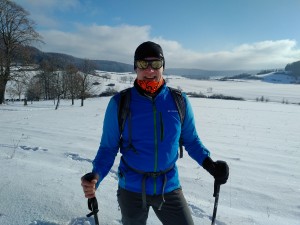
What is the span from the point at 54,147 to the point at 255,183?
5.72 metres

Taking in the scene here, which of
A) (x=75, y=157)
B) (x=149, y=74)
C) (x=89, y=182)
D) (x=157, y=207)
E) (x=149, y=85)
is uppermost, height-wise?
(x=149, y=74)

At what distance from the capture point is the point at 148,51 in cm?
257

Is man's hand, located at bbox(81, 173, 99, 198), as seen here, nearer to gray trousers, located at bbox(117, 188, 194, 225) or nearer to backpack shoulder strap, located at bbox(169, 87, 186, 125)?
gray trousers, located at bbox(117, 188, 194, 225)

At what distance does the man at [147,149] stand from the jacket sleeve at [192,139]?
0.42ft

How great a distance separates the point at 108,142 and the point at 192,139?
84cm

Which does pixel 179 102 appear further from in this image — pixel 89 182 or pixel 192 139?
pixel 89 182

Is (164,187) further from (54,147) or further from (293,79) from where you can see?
(293,79)

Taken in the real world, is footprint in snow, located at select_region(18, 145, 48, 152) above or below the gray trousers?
below

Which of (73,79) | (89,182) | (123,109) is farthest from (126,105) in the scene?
(73,79)

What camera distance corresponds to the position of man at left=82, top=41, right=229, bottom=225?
95.0 inches

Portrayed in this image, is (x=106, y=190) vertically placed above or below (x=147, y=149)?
below

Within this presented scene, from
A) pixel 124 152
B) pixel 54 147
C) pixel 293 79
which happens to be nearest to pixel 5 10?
pixel 54 147

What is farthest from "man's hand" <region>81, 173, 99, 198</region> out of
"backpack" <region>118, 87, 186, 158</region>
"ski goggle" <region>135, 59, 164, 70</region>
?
"ski goggle" <region>135, 59, 164, 70</region>

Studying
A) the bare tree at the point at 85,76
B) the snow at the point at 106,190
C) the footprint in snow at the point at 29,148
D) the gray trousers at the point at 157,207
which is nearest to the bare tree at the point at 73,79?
the bare tree at the point at 85,76
